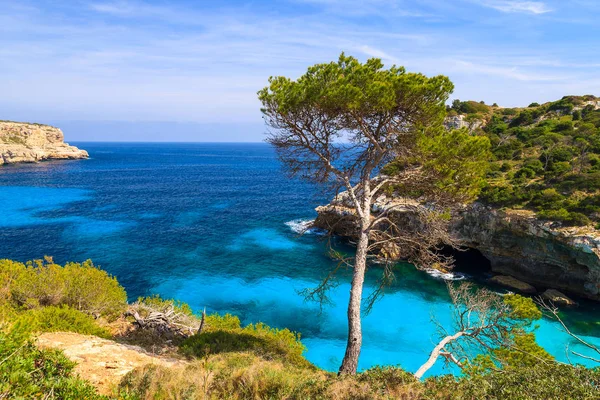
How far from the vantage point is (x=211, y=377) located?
7496mm

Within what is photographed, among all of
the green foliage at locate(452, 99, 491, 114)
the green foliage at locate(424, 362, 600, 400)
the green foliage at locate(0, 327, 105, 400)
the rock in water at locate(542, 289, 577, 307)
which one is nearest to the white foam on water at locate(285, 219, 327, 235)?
the rock in water at locate(542, 289, 577, 307)

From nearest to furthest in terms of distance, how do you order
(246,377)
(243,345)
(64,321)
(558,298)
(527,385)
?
(527,385) → (246,377) → (243,345) → (64,321) → (558,298)

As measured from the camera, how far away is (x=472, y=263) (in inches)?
1184

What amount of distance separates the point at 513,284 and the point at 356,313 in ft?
70.5

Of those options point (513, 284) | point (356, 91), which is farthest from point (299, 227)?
point (356, 91)

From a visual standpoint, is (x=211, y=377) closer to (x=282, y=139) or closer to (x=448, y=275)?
(x=282, y=139)

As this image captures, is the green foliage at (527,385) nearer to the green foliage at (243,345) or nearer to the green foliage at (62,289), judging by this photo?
the green foliage at (243,345)

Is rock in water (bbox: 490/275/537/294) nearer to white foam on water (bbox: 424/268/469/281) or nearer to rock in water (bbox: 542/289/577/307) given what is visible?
rock in water (bbox: 542/289/577/307)

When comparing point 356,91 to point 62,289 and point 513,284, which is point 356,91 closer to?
point 62,289

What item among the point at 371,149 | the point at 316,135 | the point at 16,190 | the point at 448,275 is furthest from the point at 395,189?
the point at 16,190

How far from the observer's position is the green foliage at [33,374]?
4703 millimetres

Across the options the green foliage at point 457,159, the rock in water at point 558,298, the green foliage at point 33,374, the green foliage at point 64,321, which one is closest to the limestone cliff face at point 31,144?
the green foliage at point 64,321

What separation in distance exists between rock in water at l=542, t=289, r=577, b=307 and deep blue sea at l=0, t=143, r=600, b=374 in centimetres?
81

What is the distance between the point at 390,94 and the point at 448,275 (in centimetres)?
2240
